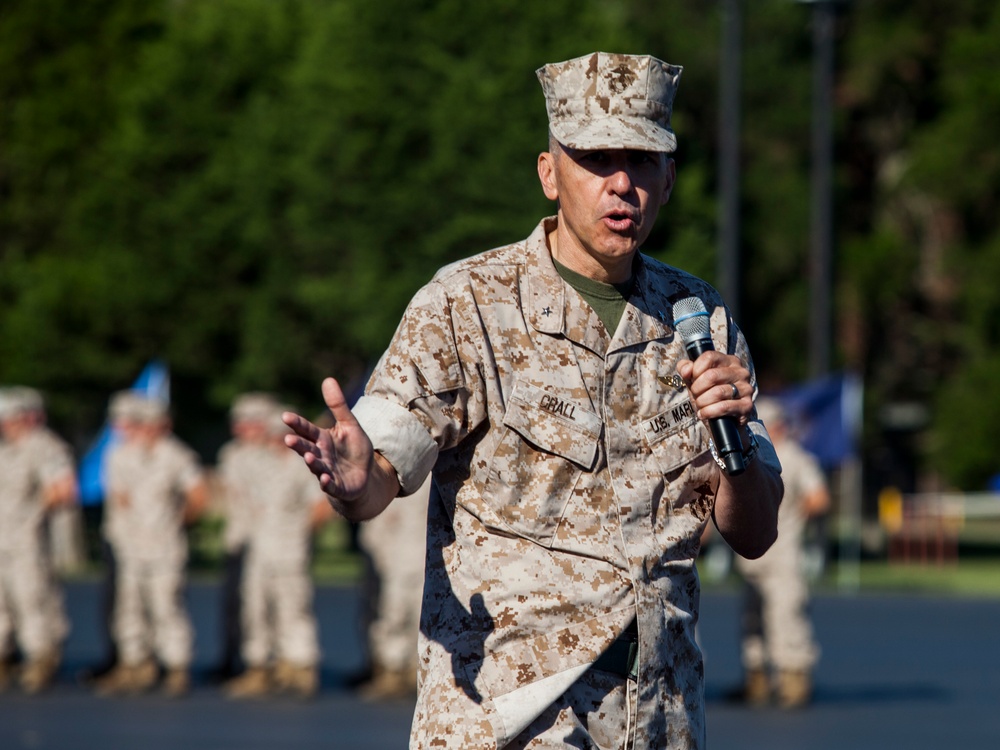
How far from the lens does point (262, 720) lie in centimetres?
1354

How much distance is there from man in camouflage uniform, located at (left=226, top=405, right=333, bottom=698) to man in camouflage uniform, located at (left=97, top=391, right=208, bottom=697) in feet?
1.66

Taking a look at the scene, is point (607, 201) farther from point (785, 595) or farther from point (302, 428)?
point (785, 595)

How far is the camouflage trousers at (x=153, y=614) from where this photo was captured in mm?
15188

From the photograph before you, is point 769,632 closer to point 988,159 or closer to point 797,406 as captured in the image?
point 797,406

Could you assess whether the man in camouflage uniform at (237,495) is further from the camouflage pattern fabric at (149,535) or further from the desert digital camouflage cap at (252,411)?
the camouflage pattern fabric at (149,535)

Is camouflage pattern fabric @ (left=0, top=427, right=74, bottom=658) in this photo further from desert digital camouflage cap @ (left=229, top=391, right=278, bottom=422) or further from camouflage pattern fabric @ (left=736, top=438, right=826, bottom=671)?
camouflage pattern fabric @ (left=736, top=438, right=826, bottom=671)

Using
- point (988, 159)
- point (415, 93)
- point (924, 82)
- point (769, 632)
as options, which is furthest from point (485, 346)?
point (924, 82)

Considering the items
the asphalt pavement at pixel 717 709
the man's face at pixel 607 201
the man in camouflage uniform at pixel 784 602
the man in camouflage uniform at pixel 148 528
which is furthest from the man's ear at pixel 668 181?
the man in camouflage uniform at pixel 148 528

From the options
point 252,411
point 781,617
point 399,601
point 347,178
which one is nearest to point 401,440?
point 781,617

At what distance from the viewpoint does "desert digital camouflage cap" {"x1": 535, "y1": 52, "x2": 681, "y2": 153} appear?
402 centimetres

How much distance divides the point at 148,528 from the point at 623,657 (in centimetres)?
1187

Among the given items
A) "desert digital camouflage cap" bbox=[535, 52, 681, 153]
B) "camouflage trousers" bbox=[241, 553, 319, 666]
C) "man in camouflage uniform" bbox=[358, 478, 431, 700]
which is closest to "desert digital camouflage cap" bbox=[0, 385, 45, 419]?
"camouflage trousers" bbox=[241, 553, 319, 666]

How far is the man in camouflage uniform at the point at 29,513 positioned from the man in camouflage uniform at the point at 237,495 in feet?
4.22

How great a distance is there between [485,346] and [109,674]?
41.7 ft
